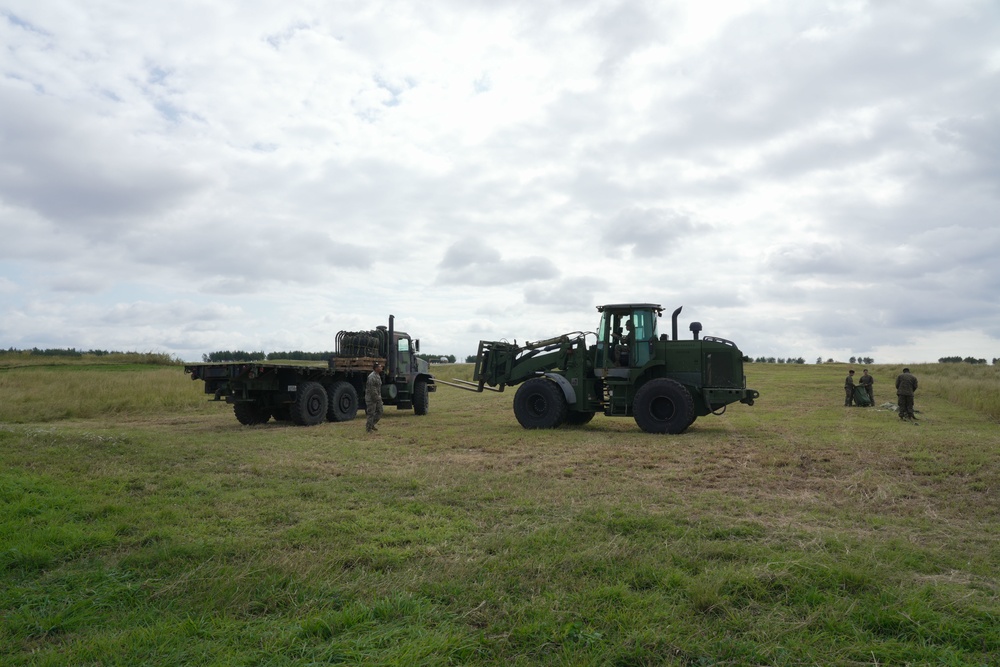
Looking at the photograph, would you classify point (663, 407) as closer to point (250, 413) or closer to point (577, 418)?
point (577, 418)

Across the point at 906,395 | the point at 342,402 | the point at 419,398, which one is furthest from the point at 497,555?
the point at 419,398

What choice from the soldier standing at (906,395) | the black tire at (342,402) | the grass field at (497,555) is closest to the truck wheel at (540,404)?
the grass field at (497,555)

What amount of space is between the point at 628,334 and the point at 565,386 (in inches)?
70.6

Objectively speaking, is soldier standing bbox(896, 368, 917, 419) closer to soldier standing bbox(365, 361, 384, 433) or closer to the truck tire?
the truck tire

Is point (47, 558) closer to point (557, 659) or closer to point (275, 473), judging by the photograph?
point (275, 473)

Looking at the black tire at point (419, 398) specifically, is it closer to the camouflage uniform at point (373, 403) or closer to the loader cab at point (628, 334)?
the camouflage uniform at point (373, 403)

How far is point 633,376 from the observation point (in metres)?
15.1

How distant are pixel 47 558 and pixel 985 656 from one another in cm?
643

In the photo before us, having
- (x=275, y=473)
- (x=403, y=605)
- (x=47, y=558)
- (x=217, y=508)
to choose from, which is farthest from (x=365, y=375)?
(x=403, y=605)

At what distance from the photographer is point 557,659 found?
3816 mm

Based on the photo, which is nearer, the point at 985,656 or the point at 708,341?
the point at 985,656

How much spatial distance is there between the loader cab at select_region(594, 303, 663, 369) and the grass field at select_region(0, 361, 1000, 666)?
12.6ft

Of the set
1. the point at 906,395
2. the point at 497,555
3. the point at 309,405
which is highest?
the point at 906,395

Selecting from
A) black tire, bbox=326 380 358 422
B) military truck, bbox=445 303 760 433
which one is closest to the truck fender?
military truck, bbox=445 303 760 433
